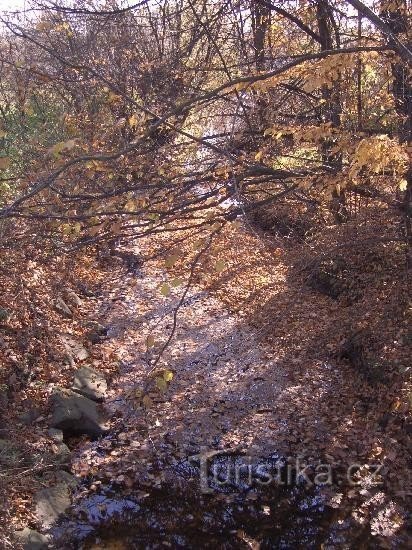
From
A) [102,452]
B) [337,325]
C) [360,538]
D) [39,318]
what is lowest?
[360,538]

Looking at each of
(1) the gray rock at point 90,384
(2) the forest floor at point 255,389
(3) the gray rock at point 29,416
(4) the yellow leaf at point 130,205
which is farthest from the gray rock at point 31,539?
(4) the yellow leaf at point 130,205

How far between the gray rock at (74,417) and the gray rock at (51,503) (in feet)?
3.32

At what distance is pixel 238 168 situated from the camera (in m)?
5.82

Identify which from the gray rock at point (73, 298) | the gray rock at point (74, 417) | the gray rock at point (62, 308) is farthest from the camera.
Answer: the gray rock at point (73, 298)

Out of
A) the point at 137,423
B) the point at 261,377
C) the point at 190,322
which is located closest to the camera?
the point at 137,423

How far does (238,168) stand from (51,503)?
433cm

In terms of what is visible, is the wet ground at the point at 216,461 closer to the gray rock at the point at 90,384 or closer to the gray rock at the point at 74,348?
the gray rock at the point at 90,384

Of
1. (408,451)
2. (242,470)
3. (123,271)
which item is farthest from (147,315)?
(408,451)

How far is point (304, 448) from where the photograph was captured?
23.1 ft

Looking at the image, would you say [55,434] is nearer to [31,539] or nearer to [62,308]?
[31,539]

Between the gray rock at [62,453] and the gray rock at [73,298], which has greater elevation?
the gray rock at [73,298]

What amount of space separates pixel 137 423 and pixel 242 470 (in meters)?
1.71

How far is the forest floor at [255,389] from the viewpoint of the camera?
6.40 metres

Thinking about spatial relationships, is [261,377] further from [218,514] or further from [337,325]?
[218,514]
